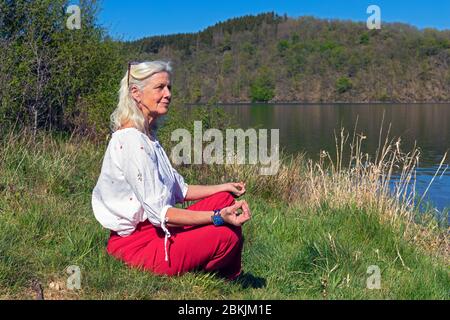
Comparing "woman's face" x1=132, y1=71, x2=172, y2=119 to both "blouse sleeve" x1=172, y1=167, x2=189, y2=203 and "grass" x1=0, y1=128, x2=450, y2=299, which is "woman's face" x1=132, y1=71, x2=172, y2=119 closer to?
"blouse sleeve" x1=172, y1=167, x2=189, y2=203

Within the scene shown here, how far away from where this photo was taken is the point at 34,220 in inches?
167

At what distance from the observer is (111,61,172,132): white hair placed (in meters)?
3.20

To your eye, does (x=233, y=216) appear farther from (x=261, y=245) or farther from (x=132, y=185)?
(x=261, y=245)

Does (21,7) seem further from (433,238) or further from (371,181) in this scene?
(433,238)

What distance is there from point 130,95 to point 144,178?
54 centimetres

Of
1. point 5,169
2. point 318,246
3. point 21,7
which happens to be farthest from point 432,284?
point 21,7

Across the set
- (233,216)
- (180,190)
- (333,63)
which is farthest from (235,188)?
(333,63)

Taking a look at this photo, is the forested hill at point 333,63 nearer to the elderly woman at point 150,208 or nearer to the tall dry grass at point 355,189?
the tall dry grass at point 355,189

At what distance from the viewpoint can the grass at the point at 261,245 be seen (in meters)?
3.28

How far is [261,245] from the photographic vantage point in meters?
4.56

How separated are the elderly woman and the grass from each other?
0.13 meters

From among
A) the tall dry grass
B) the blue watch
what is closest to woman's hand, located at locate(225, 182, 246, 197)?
the blue watch

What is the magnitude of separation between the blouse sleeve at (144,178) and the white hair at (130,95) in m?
0.16
